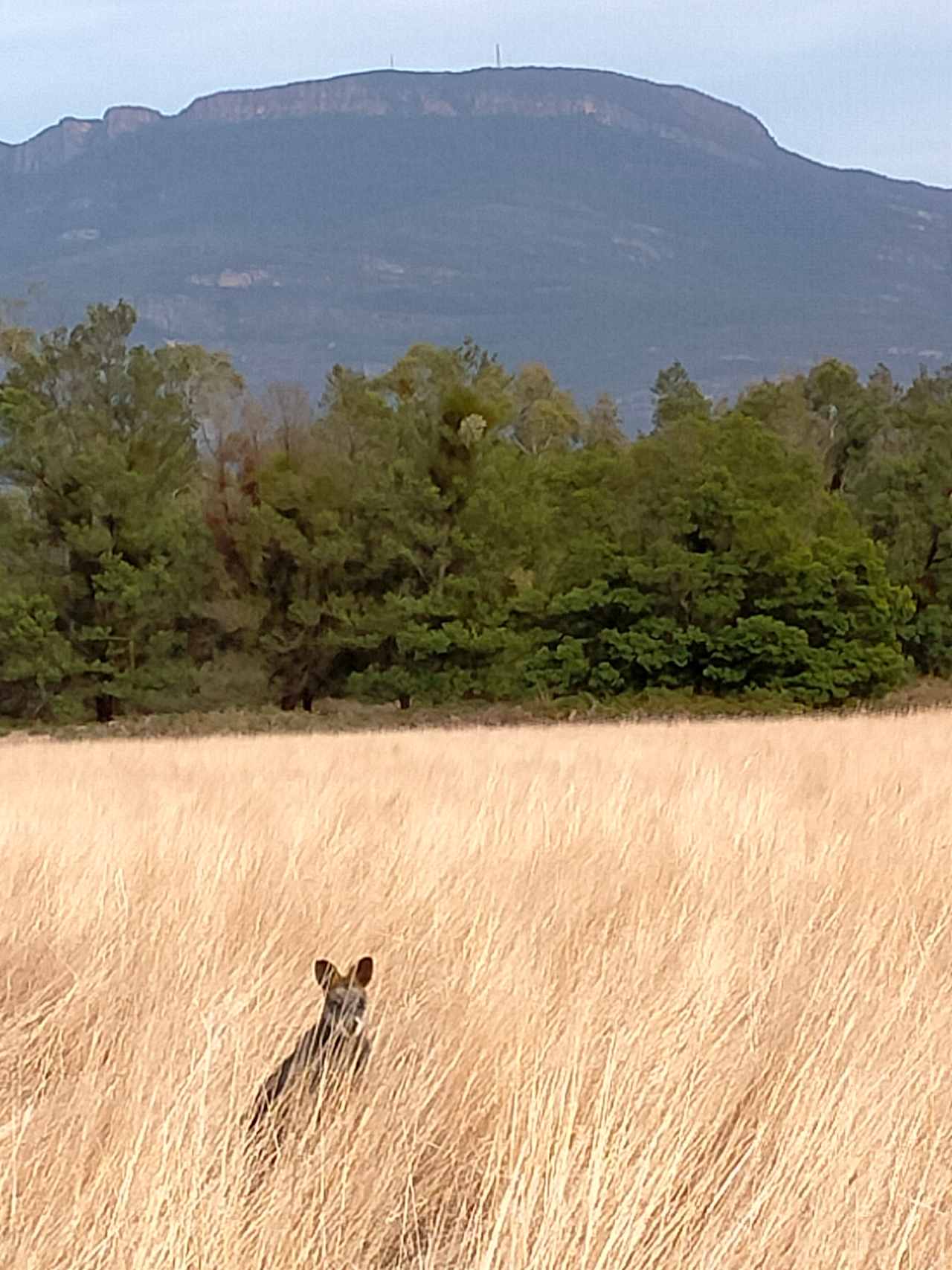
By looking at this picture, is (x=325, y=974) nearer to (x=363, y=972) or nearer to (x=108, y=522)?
(x=363, y=972)

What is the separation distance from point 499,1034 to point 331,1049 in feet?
1.41

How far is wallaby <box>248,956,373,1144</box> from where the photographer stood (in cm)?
270

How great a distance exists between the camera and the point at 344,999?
2836mm

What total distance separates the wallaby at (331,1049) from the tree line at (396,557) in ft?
96.5

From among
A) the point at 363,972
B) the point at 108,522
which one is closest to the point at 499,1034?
the point at 363,972

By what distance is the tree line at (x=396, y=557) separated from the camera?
107ft

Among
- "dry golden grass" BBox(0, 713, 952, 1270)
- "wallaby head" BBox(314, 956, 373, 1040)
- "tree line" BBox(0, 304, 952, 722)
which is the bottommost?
"tree line" BBox(0, 304, 952, 722)

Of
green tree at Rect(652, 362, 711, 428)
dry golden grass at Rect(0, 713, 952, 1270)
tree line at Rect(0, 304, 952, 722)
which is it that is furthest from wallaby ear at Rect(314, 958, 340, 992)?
green tree at Rect(652, 362, 711, 428)

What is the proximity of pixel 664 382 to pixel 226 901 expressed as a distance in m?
55.1

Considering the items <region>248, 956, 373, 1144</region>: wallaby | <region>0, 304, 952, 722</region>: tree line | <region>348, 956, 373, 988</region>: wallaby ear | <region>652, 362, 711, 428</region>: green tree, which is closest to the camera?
<region>248, 956, 373, 1144</region>: wallaby

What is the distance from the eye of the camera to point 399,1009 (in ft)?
11.0

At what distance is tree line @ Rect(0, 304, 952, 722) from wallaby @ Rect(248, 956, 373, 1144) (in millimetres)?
29427

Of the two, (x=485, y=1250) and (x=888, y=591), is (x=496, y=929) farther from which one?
(x=888, y=591)

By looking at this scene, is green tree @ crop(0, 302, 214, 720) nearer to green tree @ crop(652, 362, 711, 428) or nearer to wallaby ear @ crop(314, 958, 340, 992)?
green tree @ crop(652, 362, 711, 428)
